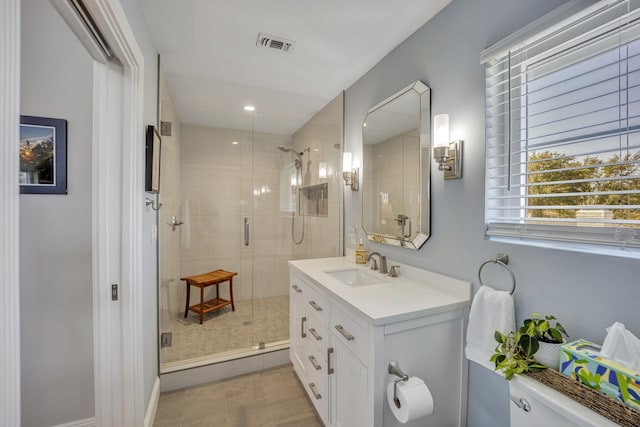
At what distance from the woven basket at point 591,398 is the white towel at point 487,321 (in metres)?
0.28

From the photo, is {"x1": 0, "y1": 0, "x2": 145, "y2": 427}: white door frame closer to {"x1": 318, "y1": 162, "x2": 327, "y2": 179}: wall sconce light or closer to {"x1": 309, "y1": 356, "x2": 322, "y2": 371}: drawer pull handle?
{"x1": 309, "y1": 356, "x2": 322, "y2": 371}: drawer pull handle

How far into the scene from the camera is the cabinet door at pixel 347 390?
124cm

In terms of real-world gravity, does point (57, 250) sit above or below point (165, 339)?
above

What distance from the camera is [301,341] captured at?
2.03m

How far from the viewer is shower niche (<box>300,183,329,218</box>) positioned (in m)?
3.00

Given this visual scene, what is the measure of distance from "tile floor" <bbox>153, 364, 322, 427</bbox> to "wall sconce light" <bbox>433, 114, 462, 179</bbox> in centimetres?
174

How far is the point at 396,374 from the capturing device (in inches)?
45.9

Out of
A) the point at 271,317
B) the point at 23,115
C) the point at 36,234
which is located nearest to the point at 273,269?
the point at 271,317

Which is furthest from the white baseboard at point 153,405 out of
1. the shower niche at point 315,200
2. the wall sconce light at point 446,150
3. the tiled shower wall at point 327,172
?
the wall sconce light at point 446,150

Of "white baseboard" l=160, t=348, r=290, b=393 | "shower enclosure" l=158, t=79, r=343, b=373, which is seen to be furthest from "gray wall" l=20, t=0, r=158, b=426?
"shower enclosure" l=158, t=79, r=343, b=373

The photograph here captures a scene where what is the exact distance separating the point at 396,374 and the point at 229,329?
6.86 feet

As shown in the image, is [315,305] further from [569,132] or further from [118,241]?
[569,132]

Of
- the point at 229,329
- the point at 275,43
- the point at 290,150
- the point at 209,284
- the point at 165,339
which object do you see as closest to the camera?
the point at 275,43
